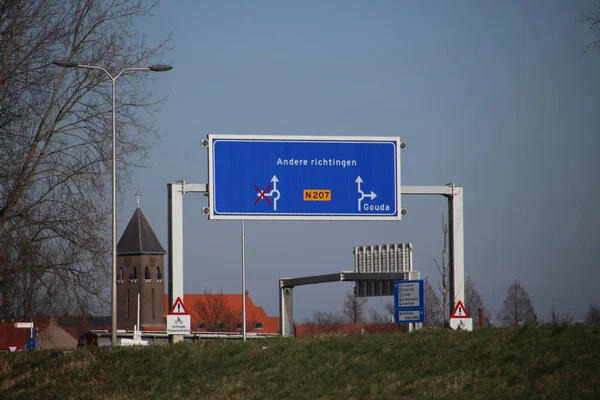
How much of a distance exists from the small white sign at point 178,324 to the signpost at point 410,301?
31.0 ft

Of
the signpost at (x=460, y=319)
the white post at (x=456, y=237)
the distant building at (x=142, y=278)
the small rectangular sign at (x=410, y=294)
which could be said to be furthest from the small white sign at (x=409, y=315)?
the distant building at (x=142, y=278)

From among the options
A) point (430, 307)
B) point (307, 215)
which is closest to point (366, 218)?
point (307, 215)

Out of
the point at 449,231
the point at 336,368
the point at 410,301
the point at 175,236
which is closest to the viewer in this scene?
the point at 336,368

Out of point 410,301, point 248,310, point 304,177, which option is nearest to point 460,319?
point 304,177

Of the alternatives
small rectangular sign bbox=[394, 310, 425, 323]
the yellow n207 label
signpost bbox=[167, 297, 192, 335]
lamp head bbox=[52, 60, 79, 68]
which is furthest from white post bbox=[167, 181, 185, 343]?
small rectangular sign bbox=[394, 310, 425, 323]

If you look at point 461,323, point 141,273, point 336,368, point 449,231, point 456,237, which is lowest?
point 336,368

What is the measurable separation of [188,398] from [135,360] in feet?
11.9

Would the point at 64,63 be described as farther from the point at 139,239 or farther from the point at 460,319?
the point at 139,239

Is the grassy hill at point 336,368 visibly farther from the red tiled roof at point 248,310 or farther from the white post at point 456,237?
the red tiled roof at point 248,310

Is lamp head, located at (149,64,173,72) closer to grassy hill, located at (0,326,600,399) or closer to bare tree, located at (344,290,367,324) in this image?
grassy hill, located at (0,326,600,399)

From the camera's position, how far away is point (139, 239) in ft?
492

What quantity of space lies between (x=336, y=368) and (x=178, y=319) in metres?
6.58

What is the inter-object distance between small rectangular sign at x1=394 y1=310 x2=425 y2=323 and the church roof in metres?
119

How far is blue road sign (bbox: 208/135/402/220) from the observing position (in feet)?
88.3
